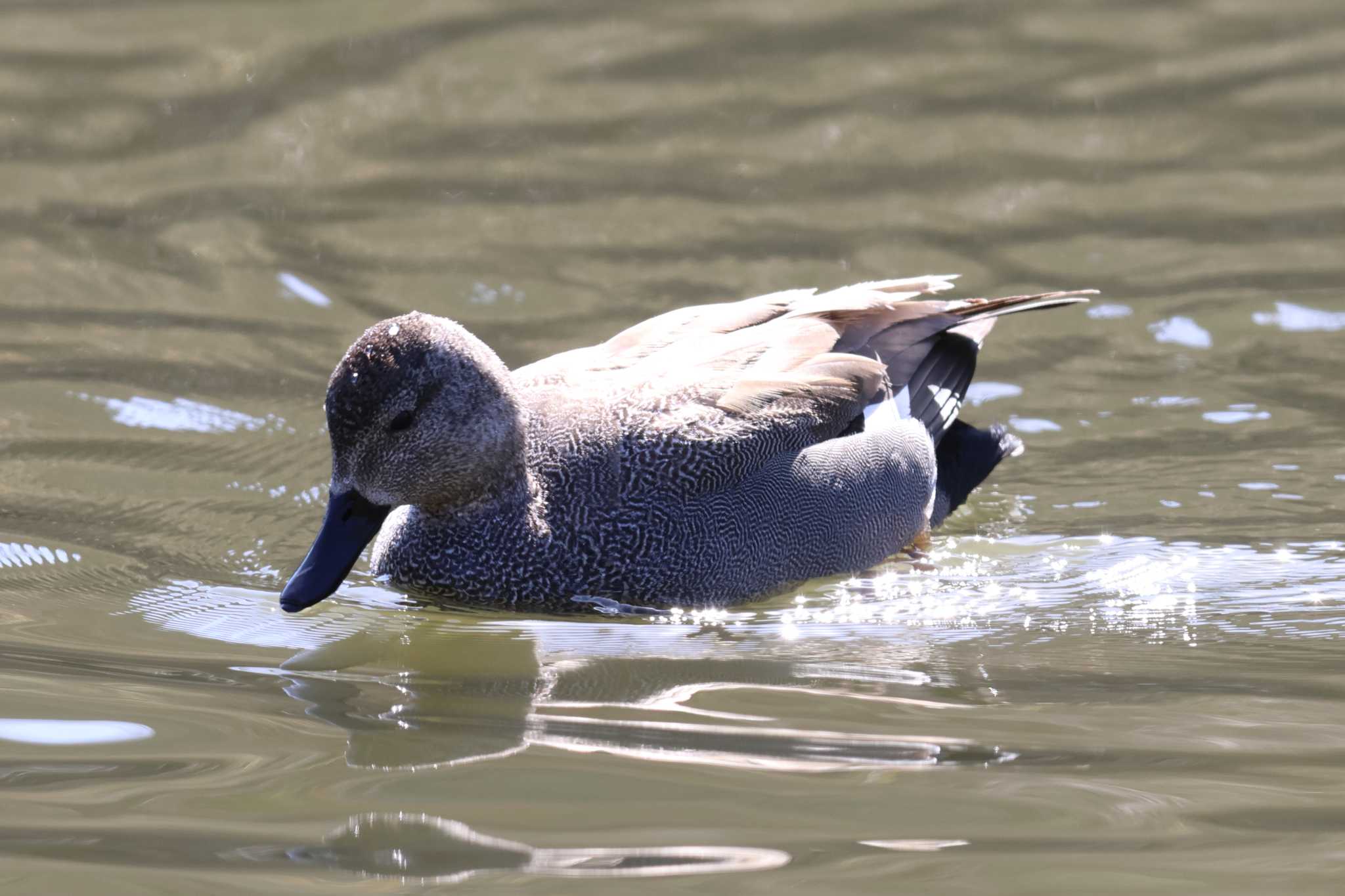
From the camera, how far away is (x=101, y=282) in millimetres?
8633

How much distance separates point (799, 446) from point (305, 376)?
9.51ft

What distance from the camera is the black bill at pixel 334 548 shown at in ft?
16.6

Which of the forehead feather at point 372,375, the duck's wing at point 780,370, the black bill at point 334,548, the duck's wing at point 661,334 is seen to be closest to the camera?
the black bill at point 334,548

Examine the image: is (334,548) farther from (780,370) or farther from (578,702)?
(780,370)

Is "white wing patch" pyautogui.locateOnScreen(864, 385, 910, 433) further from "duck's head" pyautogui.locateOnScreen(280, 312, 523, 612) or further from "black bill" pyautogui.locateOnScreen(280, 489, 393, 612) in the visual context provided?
"black bill" pyautogui.locateOnScreen(280, 489, 393, 612)

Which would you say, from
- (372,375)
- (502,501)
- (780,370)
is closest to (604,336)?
(780,370)

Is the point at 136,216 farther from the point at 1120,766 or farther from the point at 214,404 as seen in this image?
the point at 1120,766

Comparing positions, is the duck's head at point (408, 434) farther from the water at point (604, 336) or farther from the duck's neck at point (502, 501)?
Result: the water at point (604, 336)

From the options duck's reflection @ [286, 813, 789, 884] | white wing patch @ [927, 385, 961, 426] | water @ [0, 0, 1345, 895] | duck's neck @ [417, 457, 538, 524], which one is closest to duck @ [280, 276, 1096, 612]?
duck's neck @ [417, 457, 538, 524]

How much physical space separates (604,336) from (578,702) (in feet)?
12.9

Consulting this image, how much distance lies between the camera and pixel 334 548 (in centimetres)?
518

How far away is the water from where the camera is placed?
3.61 metres

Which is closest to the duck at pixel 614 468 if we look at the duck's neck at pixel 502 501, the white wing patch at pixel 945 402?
the duck's neck at pixel 502 501

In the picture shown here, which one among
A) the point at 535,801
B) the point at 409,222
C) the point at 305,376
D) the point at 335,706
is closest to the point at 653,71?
the point at 409,222
